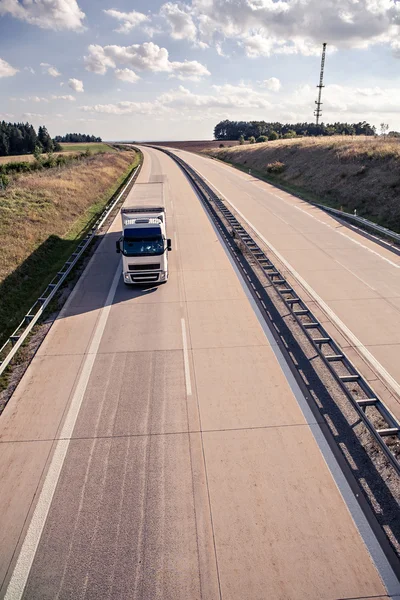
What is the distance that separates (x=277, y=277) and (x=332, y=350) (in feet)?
20.3

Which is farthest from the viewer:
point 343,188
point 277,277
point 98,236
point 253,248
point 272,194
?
point 272,194

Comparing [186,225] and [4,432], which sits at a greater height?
[186,225]

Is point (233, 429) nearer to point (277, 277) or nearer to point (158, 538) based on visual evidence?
point (158, 538)

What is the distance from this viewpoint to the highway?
20.8 ft

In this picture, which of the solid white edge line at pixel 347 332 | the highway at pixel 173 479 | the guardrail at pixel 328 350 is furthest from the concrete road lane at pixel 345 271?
the highway at pixel 173 479

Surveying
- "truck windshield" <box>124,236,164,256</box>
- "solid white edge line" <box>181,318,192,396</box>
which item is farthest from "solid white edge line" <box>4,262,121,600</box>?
"truck windshield" <box>124,236,164,256</box>

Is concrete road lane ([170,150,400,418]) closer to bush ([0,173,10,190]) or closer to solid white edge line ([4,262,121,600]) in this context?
solid white edge line ([4,262,121,600])

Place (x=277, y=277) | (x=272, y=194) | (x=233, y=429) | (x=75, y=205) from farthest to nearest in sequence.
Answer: (x=272, y=194) → (x=75, y=205) → (x=277, y=277) → (x=233, y=429)

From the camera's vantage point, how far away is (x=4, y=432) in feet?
31.1

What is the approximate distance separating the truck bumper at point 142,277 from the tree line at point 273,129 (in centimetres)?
Result: 12407

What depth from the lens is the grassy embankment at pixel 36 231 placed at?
17.9m

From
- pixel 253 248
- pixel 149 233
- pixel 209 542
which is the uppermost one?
pixel 149 233

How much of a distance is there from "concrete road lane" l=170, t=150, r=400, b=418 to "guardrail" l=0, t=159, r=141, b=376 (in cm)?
1038

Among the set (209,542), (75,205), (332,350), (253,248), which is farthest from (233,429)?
(75,205)
